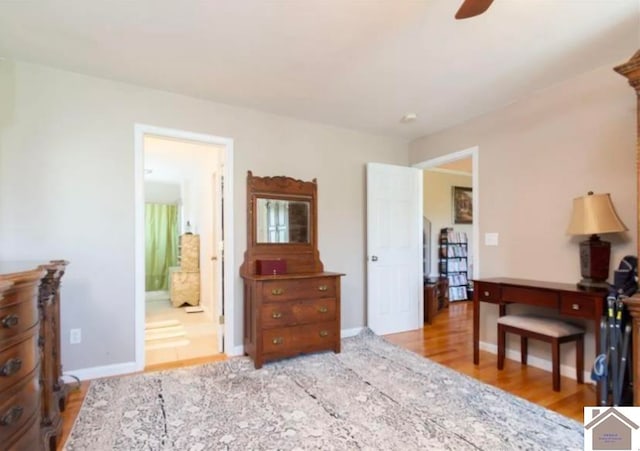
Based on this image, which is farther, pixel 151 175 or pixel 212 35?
pixel 151 175

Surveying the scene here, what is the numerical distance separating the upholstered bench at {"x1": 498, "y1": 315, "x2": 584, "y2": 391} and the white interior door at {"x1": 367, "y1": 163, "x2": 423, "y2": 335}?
1385 mm

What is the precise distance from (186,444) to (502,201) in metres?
3.31

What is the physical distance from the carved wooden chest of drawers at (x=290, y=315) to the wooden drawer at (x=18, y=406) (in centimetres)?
167

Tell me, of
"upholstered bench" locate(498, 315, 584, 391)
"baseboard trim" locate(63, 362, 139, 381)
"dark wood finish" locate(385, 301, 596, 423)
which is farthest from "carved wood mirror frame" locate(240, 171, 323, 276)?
"upholstered bench" locate(498, 315, 584, 391)

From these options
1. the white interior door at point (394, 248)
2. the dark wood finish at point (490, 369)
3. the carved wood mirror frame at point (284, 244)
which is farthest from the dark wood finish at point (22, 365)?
the white interior door at point (394, 248)

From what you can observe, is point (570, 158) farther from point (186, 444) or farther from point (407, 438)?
point (186, 444)

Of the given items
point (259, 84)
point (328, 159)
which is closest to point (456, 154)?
point (328, 159)

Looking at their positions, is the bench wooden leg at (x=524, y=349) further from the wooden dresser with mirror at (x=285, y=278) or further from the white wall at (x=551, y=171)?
the wooden dresser with mirror at (x=285, y=278)

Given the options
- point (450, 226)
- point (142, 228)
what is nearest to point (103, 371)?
point (142, 228)

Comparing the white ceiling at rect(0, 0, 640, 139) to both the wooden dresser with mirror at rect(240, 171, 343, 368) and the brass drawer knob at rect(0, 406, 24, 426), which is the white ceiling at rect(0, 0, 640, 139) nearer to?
the wooden dresser with mirror at rect(240, 171, 343, 368)

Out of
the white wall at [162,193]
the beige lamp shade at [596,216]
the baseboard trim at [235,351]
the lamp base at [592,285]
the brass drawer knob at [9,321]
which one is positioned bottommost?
the baseboard trim at [235,351]

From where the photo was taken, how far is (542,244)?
3.04 metres

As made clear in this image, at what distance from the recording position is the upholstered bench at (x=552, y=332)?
2545 millimetres

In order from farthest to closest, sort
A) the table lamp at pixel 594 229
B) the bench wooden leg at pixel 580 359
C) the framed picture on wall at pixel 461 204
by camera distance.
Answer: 1. the framed picture on wall at pixel 461 204
2. the bench wooden leg at pixel 580 359
3. the table lamp at pixel 594 229
